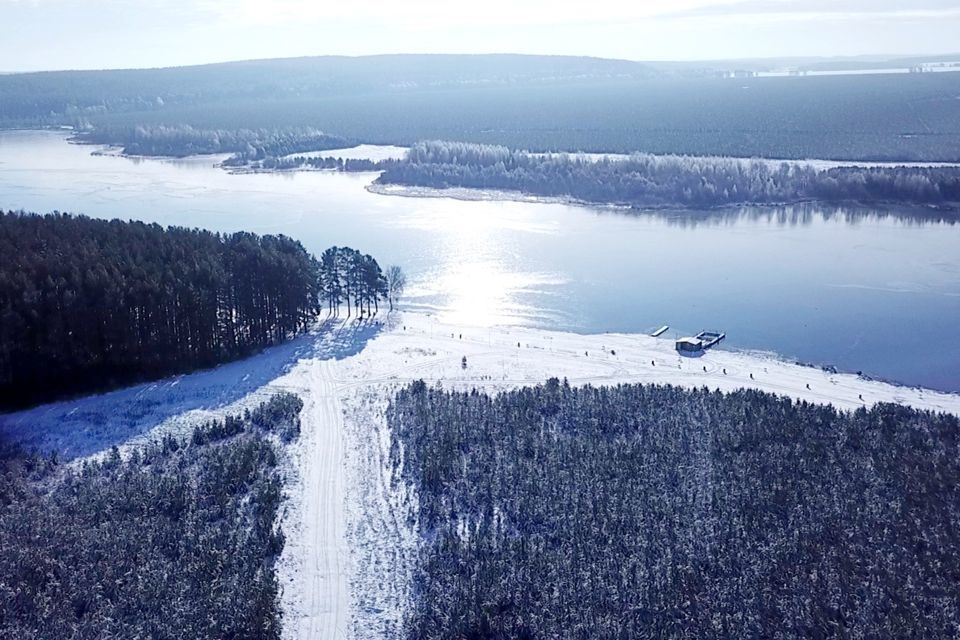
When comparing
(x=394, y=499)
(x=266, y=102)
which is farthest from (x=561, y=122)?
(x=394, y=499)

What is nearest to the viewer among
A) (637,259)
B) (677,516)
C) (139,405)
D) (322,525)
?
(677,516)

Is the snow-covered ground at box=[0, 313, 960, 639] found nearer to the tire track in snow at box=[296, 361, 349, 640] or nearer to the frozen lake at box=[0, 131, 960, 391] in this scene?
the tire track in snow at box=[296, 361, 349, 640]

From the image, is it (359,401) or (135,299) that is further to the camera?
(135,299)

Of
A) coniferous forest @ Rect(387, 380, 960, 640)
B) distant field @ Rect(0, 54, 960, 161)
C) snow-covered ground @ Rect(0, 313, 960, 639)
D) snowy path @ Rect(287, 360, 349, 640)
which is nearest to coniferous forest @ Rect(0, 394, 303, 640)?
snowy path @ Rect(287, 360, 349, 640)

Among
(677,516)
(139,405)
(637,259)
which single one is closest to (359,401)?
(139,405)

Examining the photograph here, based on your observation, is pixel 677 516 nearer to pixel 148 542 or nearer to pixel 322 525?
pixel 322 525

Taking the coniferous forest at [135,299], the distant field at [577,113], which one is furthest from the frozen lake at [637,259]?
the distant field at [577,113]

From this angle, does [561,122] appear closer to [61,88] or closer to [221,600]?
[61,88]
